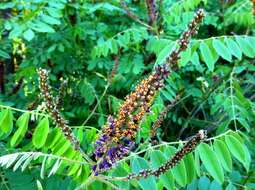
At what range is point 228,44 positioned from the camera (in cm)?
158

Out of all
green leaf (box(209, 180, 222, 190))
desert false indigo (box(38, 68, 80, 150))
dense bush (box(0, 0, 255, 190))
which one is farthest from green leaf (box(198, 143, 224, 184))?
desert false indigo (box(38, 68, 80, 150))

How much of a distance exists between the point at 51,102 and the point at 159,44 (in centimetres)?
95

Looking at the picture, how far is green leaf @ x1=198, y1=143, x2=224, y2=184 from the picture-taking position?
1173 millimetres

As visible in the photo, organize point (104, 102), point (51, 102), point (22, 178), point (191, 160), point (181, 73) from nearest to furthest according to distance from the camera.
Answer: point (51, 102)
point (191, 160)
point (22, 178)
point (104, 102)
point (181, 73)

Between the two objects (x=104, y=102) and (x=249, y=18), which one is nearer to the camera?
(x=104, y=102)

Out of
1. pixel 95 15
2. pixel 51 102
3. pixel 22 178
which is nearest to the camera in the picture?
pixel 51 102

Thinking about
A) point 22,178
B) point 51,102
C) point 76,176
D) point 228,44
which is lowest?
point 22,178

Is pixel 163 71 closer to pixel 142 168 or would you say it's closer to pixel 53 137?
pixel 142 168

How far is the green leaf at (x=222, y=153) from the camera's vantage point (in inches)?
48.7

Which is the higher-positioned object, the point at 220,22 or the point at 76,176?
the point at 220,22

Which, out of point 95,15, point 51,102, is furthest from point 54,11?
point 51,102

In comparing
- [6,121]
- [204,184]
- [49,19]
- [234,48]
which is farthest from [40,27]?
[204,184]

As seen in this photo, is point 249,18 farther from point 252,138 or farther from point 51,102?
point 51,102

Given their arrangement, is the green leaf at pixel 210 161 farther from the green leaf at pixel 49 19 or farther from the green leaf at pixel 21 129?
the green leaf at pixel 49 19
